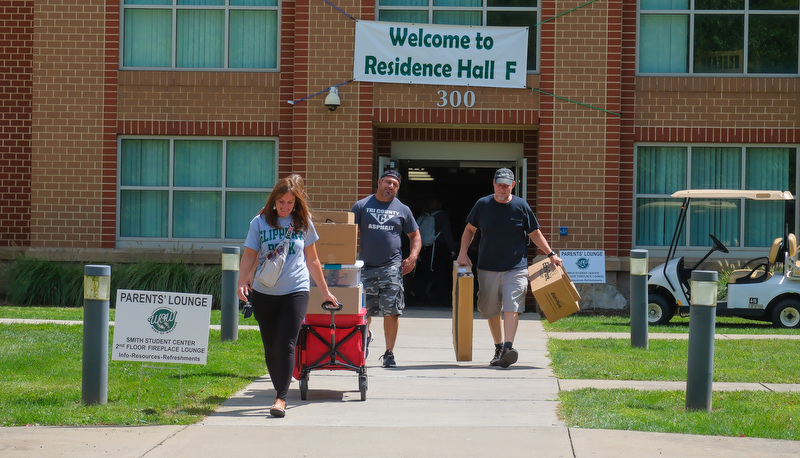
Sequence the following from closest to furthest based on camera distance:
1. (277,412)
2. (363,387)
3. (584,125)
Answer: (277,412) → (363,387) → (584,125)

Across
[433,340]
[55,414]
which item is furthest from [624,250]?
[55,414]

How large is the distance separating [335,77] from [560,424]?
973 cm

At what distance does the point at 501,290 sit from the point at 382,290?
3.92ft

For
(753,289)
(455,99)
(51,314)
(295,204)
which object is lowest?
(51,314)

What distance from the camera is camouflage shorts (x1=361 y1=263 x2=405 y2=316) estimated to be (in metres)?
9.70

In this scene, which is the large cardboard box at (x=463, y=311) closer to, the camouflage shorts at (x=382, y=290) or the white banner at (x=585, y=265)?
the camouflage shorts at (x=382, y=290)

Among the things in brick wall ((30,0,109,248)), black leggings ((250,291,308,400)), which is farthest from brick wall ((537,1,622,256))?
black leggings ((250,291,308,400))

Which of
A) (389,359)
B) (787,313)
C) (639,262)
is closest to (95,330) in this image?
(389,359)

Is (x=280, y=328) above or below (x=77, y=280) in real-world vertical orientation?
above

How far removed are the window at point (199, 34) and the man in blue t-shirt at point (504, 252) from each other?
752 centimetres

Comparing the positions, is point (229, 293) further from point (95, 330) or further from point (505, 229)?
point (95, 330)

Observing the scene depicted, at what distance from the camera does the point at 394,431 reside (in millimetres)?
6859

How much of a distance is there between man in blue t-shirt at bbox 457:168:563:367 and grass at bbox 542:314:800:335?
355 cm

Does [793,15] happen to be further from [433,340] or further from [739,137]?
[433,340]
